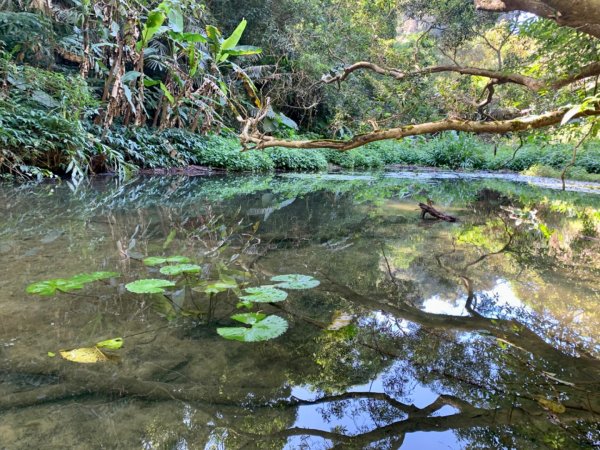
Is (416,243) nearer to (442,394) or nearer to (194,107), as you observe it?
(442,394)

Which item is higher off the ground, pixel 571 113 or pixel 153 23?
pixel 153 23

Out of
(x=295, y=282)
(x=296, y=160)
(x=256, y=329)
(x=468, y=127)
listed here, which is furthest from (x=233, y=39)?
(x=256, y=329)

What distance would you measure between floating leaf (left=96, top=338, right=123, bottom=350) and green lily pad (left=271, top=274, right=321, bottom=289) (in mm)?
920

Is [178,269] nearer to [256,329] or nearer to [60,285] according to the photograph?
[60,285]

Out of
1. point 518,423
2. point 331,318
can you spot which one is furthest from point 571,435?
point 331,318

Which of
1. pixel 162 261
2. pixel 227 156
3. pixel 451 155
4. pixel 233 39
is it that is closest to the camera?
pixel 162 261

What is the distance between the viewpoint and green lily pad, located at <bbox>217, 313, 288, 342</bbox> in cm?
167

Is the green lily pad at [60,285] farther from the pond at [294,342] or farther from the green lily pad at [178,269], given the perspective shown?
the green lily pad at [178,269]

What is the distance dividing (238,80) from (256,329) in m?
13.4

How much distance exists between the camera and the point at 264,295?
212 cm

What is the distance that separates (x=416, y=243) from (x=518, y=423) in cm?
265

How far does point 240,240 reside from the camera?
3.60 m

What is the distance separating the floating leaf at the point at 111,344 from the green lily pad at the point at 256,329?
1.26ft

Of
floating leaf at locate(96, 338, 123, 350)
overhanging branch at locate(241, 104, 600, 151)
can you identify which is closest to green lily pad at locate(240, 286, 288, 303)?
floating leaf at locate(96, 338, 123, 350)
